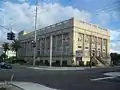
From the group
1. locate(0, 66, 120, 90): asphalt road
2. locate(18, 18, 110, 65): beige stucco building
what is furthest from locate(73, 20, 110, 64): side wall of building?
locate(0, 66, 120, 90): asphalt road

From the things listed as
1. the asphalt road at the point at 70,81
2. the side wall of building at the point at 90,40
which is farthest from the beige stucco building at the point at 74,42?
the asphalt road at the point at 70,81

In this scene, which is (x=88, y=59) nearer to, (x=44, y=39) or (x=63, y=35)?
(x=63, y=35)

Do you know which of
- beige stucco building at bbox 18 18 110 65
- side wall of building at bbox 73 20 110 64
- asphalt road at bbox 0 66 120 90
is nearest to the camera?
asphalt road at bbox 0 66 120 90

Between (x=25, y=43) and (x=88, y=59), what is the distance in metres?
37.8

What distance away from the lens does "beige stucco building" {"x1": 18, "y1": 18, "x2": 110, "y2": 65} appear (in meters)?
68.8

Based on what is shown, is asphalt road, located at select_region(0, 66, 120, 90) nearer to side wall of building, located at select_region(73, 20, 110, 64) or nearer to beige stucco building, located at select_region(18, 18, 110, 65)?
beige stucco building, located at select_region(18, 18, 110, 65)

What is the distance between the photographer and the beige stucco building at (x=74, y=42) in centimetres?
6881

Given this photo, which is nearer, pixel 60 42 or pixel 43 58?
pixel 60 42

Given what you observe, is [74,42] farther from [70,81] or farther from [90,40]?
[70,81]

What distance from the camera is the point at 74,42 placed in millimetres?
68375

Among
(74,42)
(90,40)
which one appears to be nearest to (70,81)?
(74,42)

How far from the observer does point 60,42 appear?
74.8 meters

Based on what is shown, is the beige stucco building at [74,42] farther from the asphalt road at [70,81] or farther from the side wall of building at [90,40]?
the asphalt road at [70,81]

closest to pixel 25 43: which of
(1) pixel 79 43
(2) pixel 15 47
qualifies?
(2) pixel 15 47
